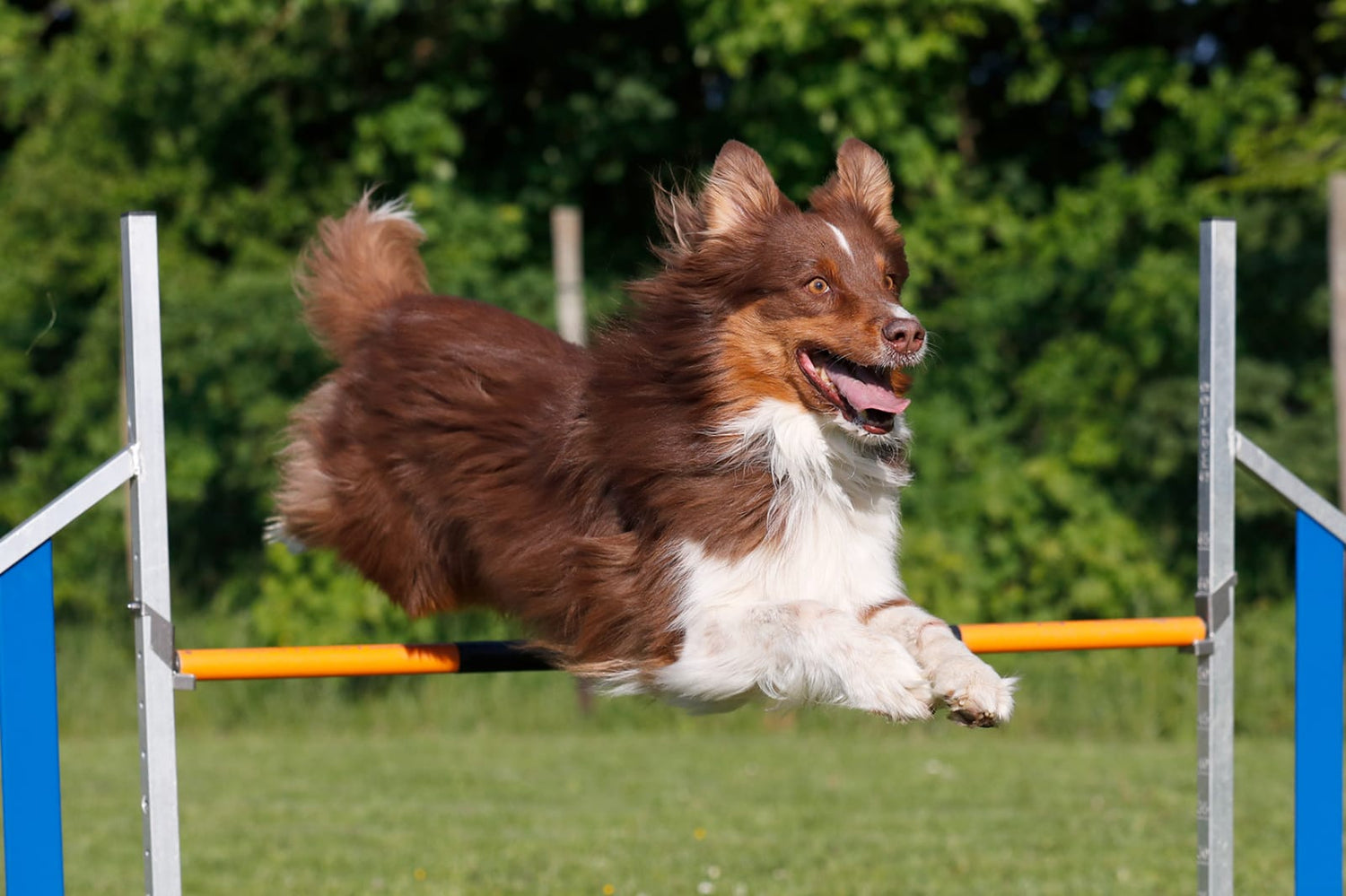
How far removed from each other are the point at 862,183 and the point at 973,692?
1.52 metres

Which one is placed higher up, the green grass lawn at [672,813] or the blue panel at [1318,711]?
the blue panel at [1318,711]

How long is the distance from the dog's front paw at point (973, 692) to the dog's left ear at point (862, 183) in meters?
1.30

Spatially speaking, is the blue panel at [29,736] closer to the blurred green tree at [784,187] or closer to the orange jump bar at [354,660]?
the orange jump bar at [354,660]

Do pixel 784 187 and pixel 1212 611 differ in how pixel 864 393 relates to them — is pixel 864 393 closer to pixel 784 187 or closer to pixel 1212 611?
pixel 1212 611

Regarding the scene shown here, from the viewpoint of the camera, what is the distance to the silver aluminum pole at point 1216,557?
13.4 feet

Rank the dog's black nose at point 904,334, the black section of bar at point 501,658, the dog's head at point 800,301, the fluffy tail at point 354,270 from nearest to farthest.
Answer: the dog's black nose at point 904,334, the dog's head at point 800,301, the black section of bar at point 501,658, the fluffy tail at point 354,270

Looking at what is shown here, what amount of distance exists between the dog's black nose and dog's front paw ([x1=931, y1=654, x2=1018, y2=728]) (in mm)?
721

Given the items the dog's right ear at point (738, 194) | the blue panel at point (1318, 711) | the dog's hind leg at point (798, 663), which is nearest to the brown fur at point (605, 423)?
the dog's right ear at point (738, 194)

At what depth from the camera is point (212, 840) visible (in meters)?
6.93

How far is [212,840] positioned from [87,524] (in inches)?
155

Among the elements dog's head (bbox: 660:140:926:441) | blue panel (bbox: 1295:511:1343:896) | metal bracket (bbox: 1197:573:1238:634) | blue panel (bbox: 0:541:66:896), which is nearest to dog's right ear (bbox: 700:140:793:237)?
dog's head (bbox: 660:140:926:441)

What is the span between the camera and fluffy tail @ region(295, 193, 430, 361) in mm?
5246

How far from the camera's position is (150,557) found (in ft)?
11.4

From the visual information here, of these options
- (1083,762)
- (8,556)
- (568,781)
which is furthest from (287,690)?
(8,556)
